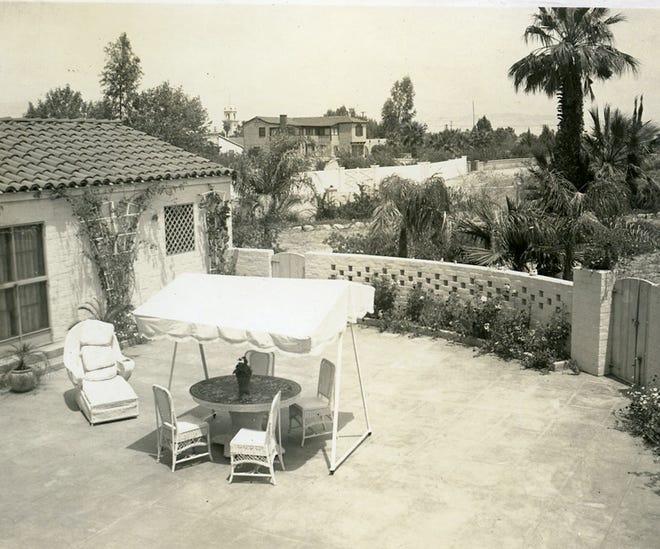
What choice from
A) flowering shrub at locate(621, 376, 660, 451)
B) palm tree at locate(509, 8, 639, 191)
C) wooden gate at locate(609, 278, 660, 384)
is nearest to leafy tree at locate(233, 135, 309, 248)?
palm tree at locate(509, 8, 639, 191)

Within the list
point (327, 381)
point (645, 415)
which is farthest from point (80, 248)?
point (645, 415)

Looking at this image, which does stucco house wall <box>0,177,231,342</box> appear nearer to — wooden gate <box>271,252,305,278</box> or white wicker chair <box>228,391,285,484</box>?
wooden gate <box>271,252,305,278</box>

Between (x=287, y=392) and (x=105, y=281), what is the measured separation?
665 centimetres

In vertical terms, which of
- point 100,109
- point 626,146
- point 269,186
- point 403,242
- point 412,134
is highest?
point 412,134

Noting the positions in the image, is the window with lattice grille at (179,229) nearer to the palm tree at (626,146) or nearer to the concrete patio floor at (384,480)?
the concrete patio floor at (384,480)

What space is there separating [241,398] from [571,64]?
13369 millimetres

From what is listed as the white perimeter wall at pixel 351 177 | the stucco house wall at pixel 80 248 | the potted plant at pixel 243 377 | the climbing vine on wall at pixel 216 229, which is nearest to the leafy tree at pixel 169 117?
the white perimeter wall at pixel 351 177

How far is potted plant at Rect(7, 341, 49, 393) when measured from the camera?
11.6 meters

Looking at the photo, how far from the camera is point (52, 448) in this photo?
938cm

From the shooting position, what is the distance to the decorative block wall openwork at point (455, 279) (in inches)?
501

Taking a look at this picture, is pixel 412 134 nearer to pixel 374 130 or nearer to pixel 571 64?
pixel 374 130

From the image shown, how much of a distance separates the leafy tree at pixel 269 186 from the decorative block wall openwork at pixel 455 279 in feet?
19.1

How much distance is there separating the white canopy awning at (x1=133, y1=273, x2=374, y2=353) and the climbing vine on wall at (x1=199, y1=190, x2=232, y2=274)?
7.81 meters

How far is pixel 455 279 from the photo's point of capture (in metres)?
14.5
